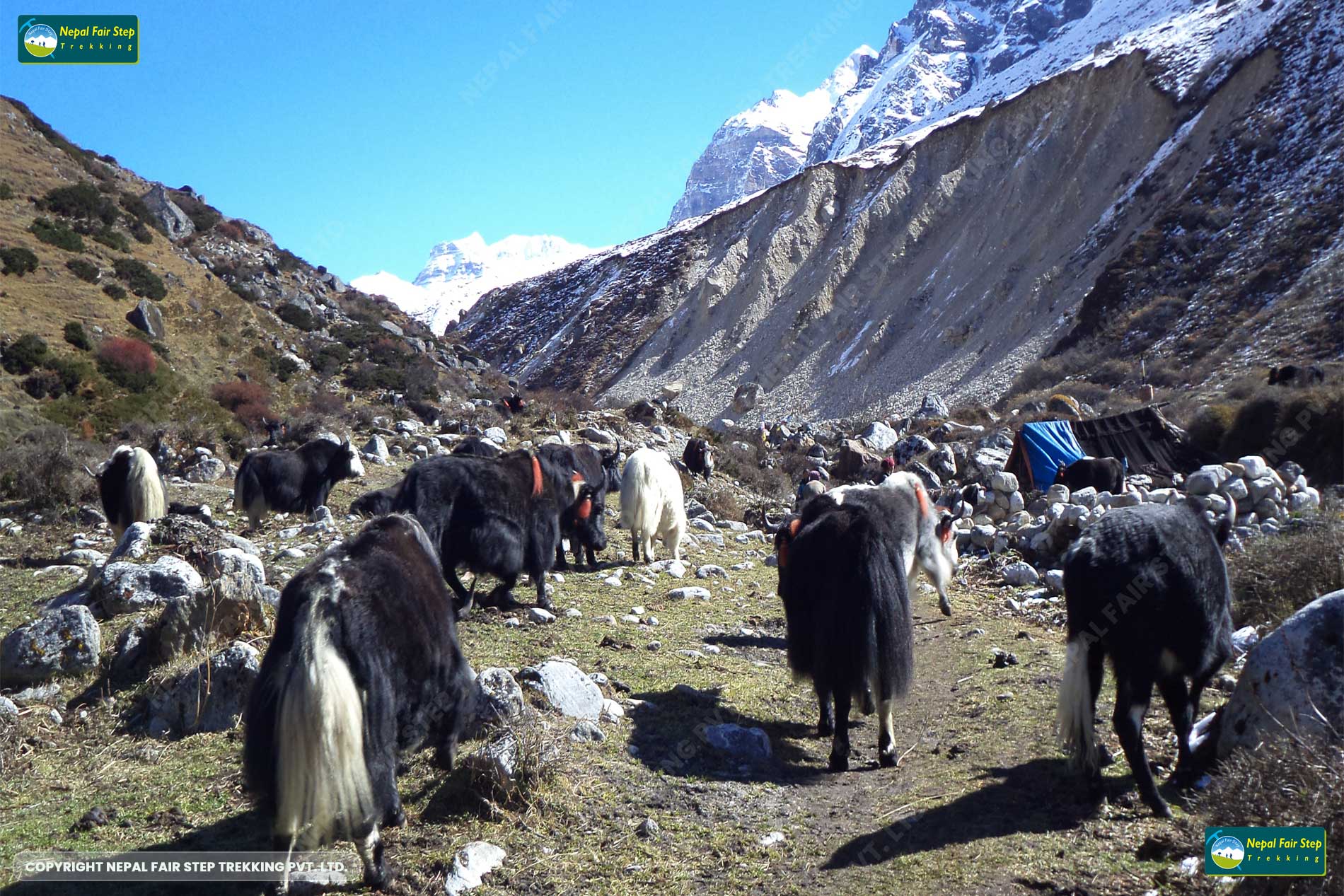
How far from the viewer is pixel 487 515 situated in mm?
7379

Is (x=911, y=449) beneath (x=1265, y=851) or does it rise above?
above

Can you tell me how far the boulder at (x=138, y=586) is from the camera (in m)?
6.34

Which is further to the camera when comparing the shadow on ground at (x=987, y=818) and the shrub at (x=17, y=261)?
the shrub at (x=17, y=261)

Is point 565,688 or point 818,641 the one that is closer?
point 818,641

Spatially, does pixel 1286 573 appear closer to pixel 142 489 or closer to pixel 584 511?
pixel 584 511

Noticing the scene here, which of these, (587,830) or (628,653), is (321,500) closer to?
(628,653)

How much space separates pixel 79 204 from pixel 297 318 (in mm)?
→ 6760

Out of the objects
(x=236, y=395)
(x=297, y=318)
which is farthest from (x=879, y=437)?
(x=297, y=318)

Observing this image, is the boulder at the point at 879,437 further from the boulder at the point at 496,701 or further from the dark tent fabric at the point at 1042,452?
the boulder at the point at 496,701

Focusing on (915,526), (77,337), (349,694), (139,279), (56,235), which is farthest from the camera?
(139,279)

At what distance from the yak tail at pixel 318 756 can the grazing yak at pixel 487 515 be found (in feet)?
12.6

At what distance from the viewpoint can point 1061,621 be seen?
8.36 m

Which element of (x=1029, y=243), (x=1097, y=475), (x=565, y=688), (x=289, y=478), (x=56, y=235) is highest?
(x=1029, y=243)

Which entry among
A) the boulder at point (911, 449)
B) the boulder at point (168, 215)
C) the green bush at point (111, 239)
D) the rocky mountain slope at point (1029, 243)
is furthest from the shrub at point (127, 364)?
the rocky mountain slope at point (1029, 243)
